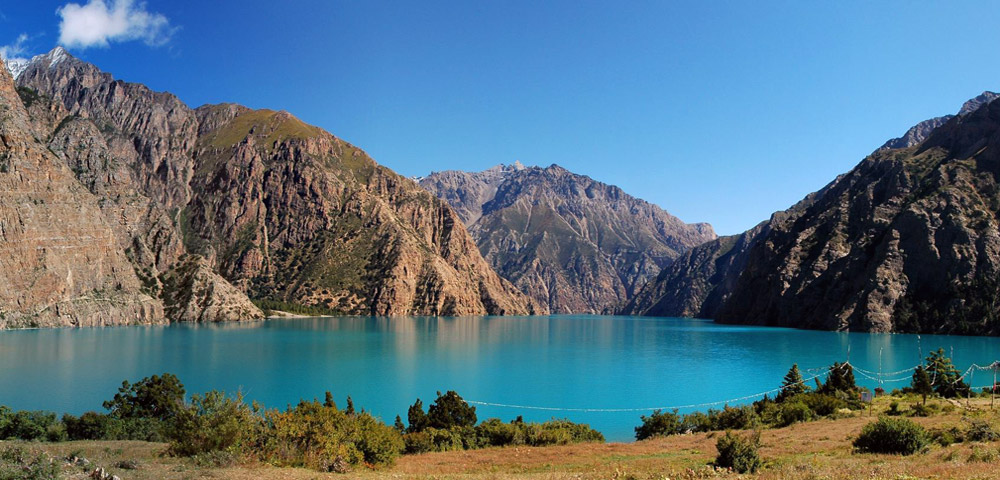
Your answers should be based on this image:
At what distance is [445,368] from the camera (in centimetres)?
7469

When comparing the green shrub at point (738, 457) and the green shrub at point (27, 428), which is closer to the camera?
the green shrub at point (738, 457)

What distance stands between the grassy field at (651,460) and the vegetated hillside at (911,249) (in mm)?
121132

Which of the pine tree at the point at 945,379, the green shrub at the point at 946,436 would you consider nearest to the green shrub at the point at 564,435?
the green shrub at the point at 946,436

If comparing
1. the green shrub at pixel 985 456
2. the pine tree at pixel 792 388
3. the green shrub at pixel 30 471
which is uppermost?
the green shrub at pixel 30 471

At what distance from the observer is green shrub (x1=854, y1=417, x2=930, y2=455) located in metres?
24.0

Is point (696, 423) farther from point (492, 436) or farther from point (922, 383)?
point (922, 383)

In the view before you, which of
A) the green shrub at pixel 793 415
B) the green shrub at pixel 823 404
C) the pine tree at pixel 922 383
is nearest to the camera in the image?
the green shrub at pixel 793 415

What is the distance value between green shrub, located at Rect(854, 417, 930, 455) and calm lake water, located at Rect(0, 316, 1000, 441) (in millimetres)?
17872

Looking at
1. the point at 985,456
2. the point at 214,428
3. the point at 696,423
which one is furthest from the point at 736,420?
the point at 214,428

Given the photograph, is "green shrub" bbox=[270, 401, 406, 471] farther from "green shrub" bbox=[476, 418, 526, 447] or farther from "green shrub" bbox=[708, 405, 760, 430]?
"green shrub" bbox=[708, 405, 760, 430]

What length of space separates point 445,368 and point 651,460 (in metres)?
50.3

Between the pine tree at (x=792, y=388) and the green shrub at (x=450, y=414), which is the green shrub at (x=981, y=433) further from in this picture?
the green shrub at (x=450, y=414)

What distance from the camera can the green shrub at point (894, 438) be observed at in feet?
78.9

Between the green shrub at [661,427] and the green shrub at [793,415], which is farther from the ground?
the green shrub at [793,415]
